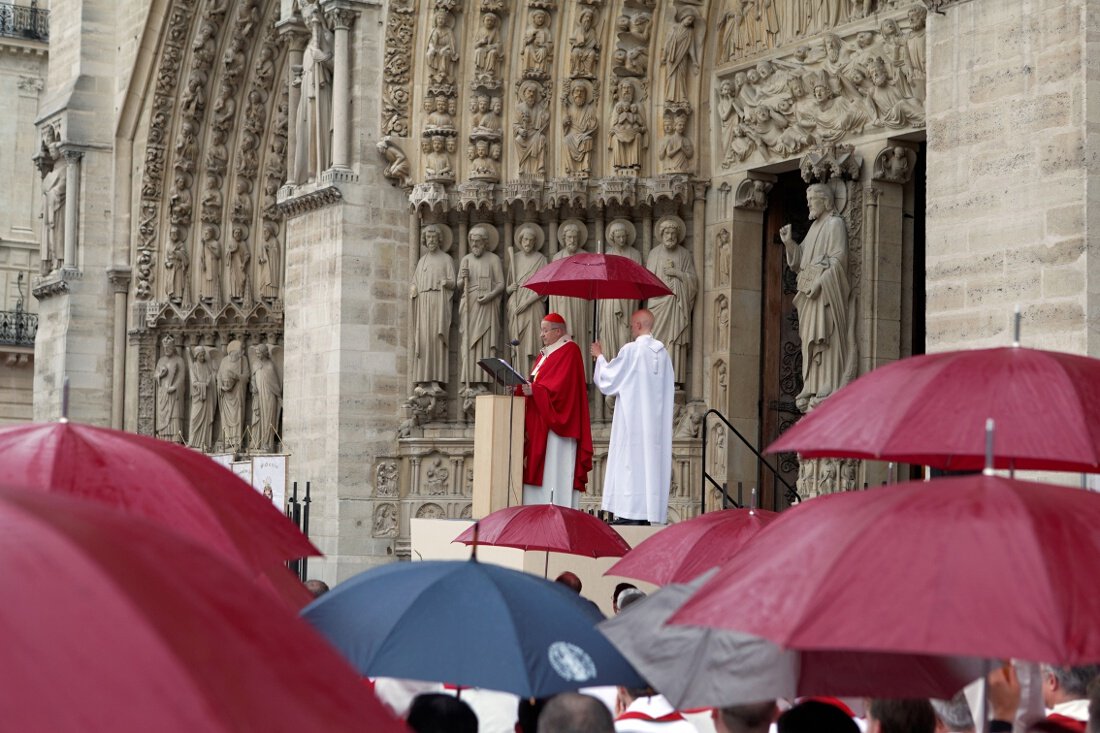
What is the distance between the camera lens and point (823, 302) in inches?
538

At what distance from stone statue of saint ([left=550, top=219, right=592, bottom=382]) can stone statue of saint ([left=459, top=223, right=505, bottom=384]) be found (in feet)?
1.89

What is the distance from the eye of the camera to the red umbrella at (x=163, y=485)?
421 centimetres

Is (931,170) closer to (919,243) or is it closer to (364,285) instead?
(919,243)

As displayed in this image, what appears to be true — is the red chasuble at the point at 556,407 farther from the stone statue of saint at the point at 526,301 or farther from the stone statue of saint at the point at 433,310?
the stone statue of saint at the point at 433,310

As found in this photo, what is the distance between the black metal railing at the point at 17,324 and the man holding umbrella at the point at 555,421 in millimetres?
23953

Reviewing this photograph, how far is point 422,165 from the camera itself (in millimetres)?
15859

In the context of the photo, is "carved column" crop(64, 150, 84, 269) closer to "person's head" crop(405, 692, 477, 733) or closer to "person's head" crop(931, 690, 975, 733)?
"person's head" crop(931, 690, 975, 733)

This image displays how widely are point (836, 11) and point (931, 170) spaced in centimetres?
455

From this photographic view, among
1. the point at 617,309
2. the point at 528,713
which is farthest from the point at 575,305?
the point at 528,713

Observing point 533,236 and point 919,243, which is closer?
point 919,243

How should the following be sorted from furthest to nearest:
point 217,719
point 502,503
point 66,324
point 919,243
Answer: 1. point 66,324
2. point 919,243
3. point 502,503
4. point 217,719

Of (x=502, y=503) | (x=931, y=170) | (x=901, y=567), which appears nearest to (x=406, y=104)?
(x=502, y=503)

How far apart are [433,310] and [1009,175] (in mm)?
7210

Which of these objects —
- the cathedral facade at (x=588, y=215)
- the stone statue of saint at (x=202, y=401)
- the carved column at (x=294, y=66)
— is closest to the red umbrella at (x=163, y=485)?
the cathedral facade at (x=588, y=215)
